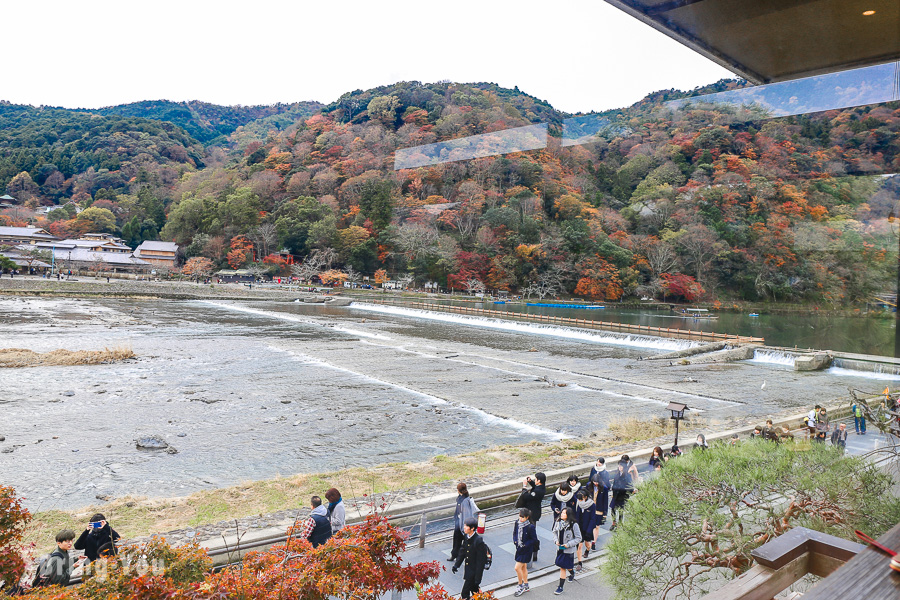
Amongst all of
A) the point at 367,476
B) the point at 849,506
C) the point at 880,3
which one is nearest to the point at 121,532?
the point at 367,476

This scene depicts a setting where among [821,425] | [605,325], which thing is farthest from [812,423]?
[605,325]

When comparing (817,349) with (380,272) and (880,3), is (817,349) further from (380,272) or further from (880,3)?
(380,272)

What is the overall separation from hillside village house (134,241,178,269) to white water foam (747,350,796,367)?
52.8 meters

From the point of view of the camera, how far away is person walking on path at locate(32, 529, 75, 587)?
10.9ft

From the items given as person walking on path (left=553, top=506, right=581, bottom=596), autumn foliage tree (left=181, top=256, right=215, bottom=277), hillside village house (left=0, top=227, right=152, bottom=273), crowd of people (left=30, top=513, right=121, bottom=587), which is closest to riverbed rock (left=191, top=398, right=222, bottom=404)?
crowd of people (left=30, top=513, right=121, bottom=587)

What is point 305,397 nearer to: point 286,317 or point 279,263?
point 286,317

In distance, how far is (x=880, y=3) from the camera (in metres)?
1.45

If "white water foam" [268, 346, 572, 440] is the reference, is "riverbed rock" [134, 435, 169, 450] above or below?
above

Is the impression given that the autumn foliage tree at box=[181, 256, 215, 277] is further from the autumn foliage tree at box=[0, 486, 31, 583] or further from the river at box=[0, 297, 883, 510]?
the autumn foliage tree at box=[0, 486, 31, 583]

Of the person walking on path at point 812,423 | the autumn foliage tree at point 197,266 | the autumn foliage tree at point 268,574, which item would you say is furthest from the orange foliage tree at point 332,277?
the autumn foliage tree at point 268,574

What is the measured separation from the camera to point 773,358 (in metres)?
19.4

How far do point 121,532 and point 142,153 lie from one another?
82797mm

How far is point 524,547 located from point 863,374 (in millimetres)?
18832

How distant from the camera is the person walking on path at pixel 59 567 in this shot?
3312mm
